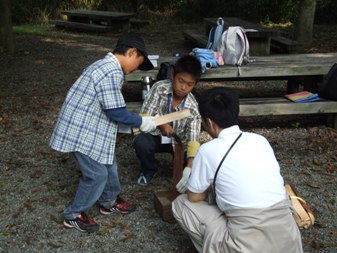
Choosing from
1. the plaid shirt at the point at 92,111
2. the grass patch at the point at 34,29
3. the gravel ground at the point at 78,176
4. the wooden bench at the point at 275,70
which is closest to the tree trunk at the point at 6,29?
the gravel ground at the point at 78,176

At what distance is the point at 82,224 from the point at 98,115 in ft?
2.69

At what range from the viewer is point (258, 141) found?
2.42 meters

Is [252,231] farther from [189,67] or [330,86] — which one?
[330,86]

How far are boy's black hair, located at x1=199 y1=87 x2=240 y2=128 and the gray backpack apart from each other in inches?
103

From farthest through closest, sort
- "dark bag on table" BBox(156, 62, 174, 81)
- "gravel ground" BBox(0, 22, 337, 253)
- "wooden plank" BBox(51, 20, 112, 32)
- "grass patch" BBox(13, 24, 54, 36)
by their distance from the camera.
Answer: "wooden plank" BBox(51, 20, 112, 32), "grass patch" BBox(13, 24, 54, 36), "dark bag on table" BBox(156, 62, 174, 81), "gravel ground" BBox(0, 22, 337, 253)

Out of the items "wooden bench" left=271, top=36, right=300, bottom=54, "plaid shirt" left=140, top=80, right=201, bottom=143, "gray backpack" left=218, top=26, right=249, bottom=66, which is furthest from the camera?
"wooden bench" left=271, top=36, right=300, bottom=54

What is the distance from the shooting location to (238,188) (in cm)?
234

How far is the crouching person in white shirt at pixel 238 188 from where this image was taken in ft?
7.65

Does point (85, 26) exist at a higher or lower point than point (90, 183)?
higher

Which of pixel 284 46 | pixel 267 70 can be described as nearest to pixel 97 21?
pixel 284 46

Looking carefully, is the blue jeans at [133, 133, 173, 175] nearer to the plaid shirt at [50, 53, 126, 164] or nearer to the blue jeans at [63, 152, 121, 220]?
the blue jeans at [63, 152, 121, 220]

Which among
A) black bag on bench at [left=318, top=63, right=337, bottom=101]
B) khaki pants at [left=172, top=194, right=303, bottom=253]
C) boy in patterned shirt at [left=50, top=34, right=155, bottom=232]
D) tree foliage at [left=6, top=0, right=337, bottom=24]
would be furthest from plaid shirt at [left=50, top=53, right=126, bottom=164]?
tree foliage at [left=6, top=0, right=337, bottom=24]

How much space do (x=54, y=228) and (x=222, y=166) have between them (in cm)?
151

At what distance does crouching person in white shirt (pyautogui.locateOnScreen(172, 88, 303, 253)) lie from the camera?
2.33 metres
